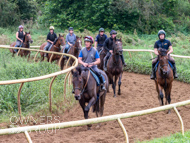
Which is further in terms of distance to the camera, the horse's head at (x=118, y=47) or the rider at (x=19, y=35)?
the rider at (x=19, y=35)

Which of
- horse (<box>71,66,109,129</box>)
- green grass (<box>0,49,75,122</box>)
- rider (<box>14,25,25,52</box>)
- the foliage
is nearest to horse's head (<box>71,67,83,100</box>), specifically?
horse (<box>71,66,109,129</box>)

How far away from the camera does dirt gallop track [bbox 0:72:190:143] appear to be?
743 cm

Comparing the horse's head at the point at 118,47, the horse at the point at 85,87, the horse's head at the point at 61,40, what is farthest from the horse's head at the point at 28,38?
the horse at the point at 85,87

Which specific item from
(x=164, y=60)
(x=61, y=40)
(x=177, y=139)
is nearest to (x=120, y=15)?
(x=61, y=40)

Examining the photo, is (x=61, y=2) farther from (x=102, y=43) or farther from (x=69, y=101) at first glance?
(x=69, y=101)

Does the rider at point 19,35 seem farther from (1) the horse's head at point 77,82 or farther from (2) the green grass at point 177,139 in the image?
(2) the green grass at point 177,139

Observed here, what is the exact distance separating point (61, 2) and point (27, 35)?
572 inches

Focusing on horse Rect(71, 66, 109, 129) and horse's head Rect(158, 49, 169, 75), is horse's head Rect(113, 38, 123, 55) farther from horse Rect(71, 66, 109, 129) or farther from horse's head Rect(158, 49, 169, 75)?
horse Rect(71, 66, 109, 129)

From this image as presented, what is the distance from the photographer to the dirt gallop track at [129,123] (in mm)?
7434

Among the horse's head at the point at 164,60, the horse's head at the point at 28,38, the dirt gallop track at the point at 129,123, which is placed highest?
the horse's head at the point at 28,38

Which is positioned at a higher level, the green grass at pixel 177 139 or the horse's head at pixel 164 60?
the horse's head at pixel 164 60

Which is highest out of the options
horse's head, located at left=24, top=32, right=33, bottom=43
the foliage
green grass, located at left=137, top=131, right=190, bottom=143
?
the foliage

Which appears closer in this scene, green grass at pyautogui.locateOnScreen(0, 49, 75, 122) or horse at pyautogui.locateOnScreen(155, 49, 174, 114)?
green grass at pyautogui.locateOnScreen(0, 49, 75, 122)

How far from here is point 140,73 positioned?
58.7ft
